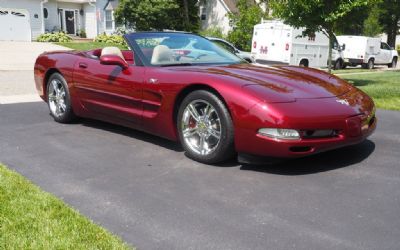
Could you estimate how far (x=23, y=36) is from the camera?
27.6 metres

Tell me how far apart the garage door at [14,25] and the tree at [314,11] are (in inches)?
792

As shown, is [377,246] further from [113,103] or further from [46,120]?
[46,120]

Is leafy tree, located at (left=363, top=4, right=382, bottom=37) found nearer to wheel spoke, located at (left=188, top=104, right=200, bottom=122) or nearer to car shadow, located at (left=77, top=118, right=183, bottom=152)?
car shadow, located at (left=77, top=118, right=183, bottom=152)

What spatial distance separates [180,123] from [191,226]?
63.6 inches

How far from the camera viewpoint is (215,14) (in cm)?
3562

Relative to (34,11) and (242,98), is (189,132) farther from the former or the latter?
(34,11)

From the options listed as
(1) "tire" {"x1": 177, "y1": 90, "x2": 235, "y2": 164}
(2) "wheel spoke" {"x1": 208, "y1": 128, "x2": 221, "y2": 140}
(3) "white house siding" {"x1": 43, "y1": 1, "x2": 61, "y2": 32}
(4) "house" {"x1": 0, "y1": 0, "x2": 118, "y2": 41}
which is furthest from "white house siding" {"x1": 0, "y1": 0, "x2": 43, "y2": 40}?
(2) "wheel spoke" {"x1": 208, "y1": 128, "x2": 221, "y2": 140}

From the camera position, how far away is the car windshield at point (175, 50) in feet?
16.3

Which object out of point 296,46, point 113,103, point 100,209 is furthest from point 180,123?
point 296,46

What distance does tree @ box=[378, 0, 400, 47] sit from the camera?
36844 mm

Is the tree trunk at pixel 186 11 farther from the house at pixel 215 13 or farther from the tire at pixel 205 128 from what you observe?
the tire at pixel 205 128

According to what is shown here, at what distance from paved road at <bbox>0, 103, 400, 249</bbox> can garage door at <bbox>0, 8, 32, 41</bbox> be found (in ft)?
80.3

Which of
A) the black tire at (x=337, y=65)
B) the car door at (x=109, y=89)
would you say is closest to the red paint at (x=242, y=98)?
the car door at (x=109, y=89)

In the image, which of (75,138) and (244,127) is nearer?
(244,127)
